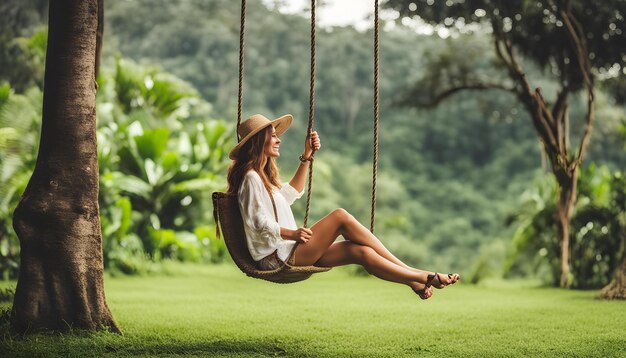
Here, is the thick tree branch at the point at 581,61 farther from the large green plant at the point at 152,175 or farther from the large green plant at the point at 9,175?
the large green plant at the point at 9,175

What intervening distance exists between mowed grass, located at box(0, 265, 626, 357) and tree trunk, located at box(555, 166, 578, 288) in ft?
1.45

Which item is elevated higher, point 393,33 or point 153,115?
point 393,33

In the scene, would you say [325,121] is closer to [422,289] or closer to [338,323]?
[338,323]

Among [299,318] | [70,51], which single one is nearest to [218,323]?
[299,318]

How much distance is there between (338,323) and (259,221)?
1.78m

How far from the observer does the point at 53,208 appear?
481 centimetres

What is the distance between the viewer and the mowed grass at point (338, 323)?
4.63m

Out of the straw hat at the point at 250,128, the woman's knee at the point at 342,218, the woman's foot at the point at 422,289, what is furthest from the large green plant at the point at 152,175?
the woman's foot at the point at 422,289

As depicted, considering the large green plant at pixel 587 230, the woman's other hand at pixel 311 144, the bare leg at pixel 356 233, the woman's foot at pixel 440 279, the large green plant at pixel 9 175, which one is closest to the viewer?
the woman's foot at pixel 440 279

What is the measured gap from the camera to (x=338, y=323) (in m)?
5.82

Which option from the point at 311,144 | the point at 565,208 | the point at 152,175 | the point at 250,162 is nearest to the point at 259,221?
the point at 250,162

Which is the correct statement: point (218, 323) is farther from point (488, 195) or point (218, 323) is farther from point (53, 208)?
point (488, 195)

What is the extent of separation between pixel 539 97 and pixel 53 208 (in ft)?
19.4

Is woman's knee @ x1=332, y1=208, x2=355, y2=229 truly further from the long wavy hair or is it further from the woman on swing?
the long wavy hair
